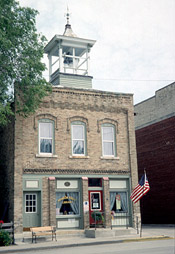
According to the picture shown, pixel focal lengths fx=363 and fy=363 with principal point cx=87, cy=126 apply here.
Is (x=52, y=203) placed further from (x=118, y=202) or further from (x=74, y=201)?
(x=118, y=202)

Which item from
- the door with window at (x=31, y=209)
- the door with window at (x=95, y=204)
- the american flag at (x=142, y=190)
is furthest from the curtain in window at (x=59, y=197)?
the american flag at (x=142, y=190)

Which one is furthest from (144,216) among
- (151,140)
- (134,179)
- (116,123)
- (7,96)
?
(7,96)

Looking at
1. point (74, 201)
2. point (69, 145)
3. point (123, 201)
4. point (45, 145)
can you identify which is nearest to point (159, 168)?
point (123, 201)

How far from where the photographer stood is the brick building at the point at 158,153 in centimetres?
2838

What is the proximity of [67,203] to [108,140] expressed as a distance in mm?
4893

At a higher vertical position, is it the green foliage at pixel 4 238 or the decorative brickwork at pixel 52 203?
the decorative brickwork at pixel 52 203

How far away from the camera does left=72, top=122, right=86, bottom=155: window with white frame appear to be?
75.1 feet

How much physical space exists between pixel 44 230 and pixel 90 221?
A: 150 inches

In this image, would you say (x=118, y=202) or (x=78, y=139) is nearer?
(x=78, y=139)

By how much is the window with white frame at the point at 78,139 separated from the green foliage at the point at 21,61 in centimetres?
318

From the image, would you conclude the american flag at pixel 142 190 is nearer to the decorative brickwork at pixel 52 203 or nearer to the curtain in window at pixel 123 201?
the curtain in window at pixel 123 201

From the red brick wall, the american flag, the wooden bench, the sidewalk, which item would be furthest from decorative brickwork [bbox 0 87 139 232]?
the red brick wall

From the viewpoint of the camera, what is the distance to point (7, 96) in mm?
19156

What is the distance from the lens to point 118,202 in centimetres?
2331
